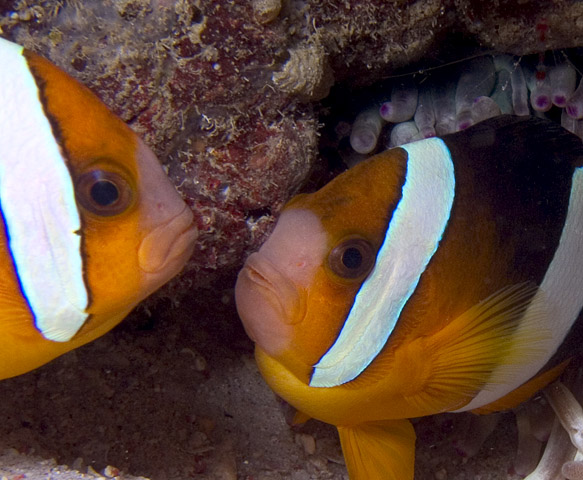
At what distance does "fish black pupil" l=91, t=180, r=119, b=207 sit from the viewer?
1.08 m

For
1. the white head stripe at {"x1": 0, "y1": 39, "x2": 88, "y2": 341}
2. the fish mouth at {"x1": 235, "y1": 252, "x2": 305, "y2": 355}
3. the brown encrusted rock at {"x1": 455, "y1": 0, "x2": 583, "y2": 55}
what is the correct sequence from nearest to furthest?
the white head stripe at {"x1": 0, "y1": 39, "x2": 88, "y2": 341} < the fish mouth at {"x1": 235, "y1": 252, "x2": 305, "y2": 355} < the brown encrusted rock at {"x1": 455, "y1": 0, "x2": 583, "y2": 55}

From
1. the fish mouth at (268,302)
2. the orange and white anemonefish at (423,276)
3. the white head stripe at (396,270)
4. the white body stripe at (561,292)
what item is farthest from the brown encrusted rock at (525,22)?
the fish mouth at (268,302)

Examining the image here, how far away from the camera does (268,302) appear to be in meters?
1.36

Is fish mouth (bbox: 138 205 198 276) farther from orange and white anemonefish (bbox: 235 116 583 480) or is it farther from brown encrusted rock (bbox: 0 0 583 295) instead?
brown encrusted rock (bbox: 0 0 583 295)

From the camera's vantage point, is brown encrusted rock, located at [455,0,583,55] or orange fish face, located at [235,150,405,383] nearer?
orange fish face, located at [235,150,405,383]

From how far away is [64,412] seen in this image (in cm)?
199

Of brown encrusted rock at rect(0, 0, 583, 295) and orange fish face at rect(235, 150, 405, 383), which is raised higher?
brown encrusted rock at rect(0, 0, 583, 295)

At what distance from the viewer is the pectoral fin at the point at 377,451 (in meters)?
1.85

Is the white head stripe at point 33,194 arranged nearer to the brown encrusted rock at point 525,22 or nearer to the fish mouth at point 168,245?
the fish mouth at point 168,245

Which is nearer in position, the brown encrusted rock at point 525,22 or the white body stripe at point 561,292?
the white body stripe at point 561,292

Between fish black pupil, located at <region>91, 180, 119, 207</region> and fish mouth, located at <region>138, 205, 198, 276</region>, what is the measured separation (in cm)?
11

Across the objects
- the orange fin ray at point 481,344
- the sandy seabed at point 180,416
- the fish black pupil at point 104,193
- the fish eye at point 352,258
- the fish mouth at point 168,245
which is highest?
the fish black pupil at point 104,193

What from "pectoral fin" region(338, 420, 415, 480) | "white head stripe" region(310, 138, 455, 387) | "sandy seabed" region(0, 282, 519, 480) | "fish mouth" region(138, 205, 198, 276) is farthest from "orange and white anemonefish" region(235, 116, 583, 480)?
"sandy seabed" region(0, 282, 519, 480)

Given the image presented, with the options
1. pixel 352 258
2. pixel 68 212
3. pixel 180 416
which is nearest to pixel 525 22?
pixel 352 258
